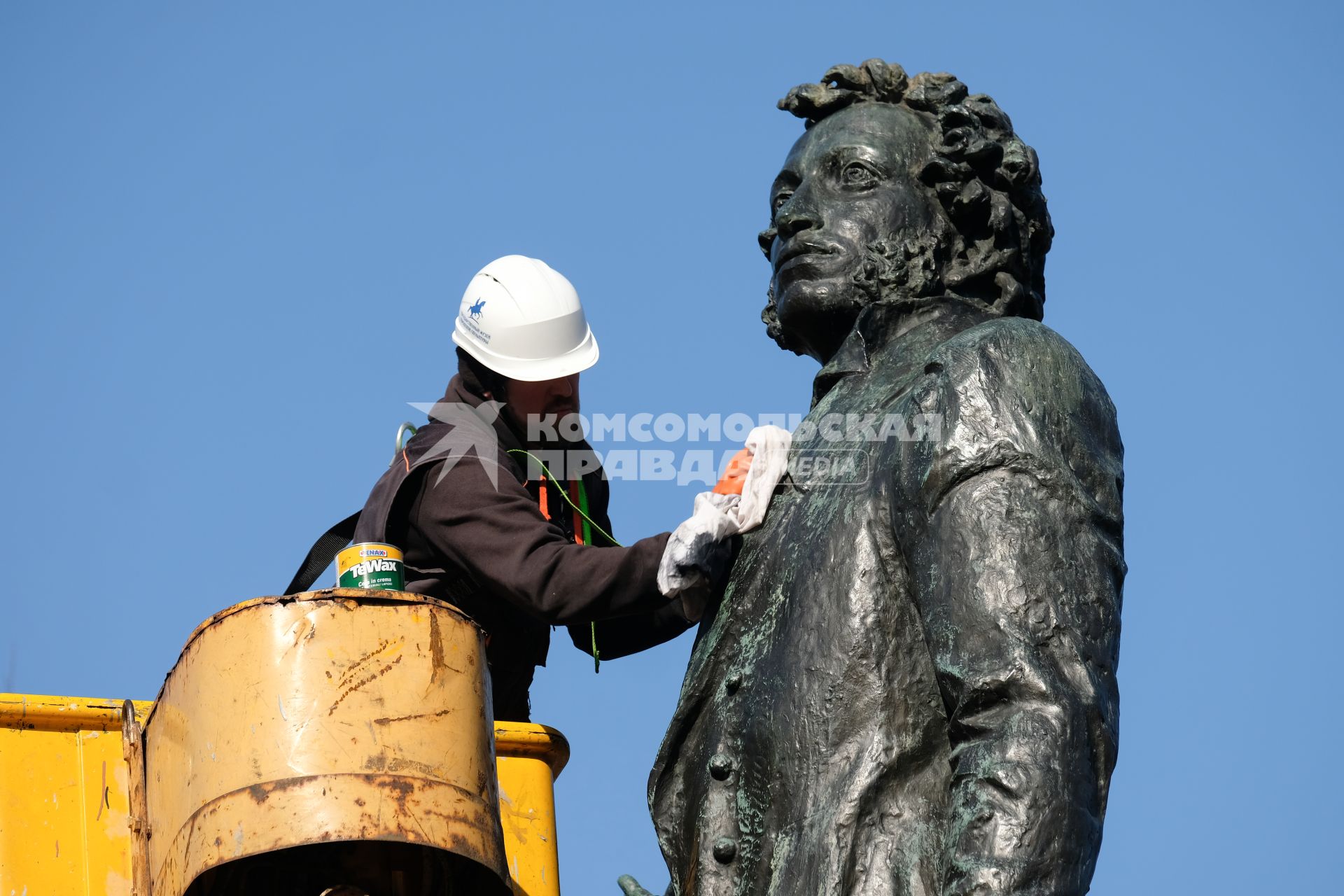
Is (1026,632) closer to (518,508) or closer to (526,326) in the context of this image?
(518,508)

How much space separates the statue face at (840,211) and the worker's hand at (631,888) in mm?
1907

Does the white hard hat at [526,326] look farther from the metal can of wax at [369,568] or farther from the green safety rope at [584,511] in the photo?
the metal can of wax at [369,568]

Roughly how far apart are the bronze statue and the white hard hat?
100cm

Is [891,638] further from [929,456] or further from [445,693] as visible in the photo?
[445,693]

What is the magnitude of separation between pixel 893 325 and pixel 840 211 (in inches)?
17.2

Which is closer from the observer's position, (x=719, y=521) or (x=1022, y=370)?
(x=1022, y=370)

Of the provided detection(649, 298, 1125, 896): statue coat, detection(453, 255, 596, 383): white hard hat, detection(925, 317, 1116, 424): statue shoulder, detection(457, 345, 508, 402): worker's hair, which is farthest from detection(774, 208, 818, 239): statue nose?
detection(457, 345, 508, 402): worker's hair

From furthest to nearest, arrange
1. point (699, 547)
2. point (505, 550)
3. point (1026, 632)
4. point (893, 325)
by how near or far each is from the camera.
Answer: point (505, 550), point (893, 325), point (699, 547), point (1026, 632)

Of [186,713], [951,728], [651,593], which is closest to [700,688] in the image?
[651,593]

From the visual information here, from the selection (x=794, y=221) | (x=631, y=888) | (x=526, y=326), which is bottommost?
(x=631, y=888)

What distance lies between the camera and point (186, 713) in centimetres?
793

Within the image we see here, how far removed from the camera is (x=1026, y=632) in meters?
7.57

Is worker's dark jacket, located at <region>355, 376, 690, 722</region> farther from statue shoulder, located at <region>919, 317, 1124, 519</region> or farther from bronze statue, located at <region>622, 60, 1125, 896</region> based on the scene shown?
statue shoulder, located at <region>919, 317, 1124, 519</region>

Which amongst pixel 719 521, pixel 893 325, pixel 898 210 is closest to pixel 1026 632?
pixel 719 521
